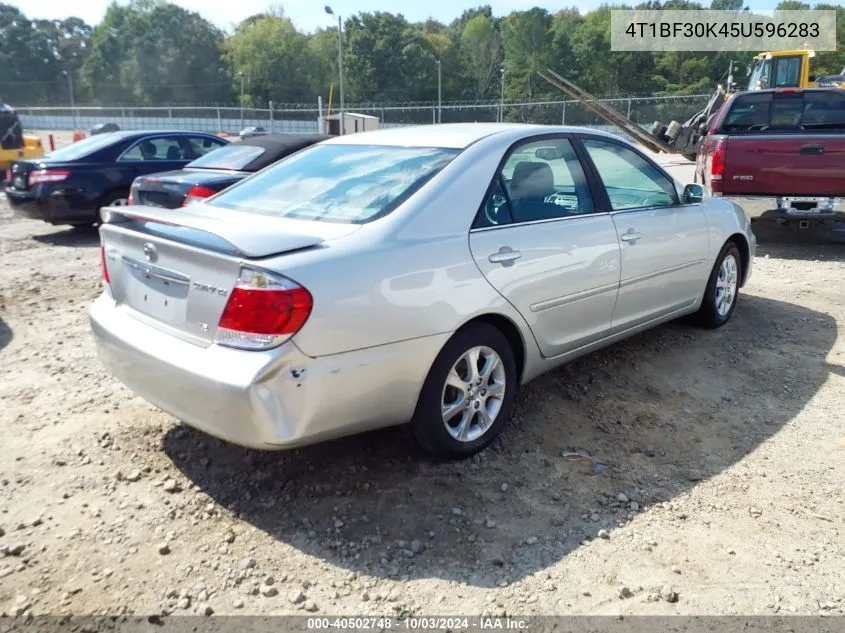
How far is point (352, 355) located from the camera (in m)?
2.74

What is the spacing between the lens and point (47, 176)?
8734 mm

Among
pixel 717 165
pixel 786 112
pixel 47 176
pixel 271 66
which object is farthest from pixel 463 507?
pixel 271 66

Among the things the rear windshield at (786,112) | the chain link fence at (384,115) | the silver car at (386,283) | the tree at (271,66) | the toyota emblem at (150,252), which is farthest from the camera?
the tree at (271,66)

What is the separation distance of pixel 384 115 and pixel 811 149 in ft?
98.9

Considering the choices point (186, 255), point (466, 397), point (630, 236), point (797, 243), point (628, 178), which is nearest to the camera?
point (186, 255)

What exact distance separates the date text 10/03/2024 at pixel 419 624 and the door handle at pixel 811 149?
699 centimetres

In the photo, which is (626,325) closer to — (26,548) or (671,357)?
(671,357)

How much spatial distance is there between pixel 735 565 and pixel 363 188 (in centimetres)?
226

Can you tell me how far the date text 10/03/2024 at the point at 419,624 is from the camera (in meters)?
2.33

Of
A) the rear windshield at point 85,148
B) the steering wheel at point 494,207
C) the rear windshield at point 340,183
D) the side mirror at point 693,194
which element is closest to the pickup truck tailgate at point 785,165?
the side mirror at point 693,194

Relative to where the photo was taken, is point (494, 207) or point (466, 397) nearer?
point (466, 397)

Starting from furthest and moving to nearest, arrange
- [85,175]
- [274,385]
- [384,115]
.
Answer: [384,115], [85,175], [274,385]

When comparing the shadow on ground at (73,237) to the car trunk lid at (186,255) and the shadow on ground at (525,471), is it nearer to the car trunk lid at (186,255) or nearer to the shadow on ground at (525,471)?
the car trunk lid at (186,255)

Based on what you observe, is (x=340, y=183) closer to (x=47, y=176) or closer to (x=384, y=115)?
(x=47, y=176)
